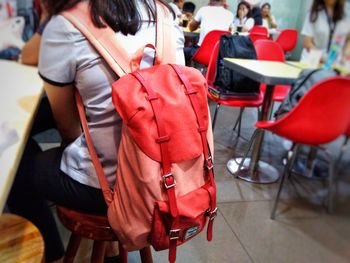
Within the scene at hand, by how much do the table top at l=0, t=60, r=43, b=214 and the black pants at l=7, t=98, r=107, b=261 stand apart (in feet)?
0.31

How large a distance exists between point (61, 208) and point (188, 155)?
1.20ft

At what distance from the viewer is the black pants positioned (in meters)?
0.72

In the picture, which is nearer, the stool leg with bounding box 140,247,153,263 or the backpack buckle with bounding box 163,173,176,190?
the backpack buckle with bounding box 163,173,176,190

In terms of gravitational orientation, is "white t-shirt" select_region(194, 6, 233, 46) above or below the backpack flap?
above

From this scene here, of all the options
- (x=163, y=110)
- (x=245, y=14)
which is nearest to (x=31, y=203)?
(x=163, y=110)

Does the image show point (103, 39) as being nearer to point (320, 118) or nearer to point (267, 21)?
point (267, 21)

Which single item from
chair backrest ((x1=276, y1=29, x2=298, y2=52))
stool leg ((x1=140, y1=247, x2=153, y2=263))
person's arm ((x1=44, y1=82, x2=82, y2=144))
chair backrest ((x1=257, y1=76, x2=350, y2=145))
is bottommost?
stool leg ((x1=140, y1=247, x2=153, y2=263))

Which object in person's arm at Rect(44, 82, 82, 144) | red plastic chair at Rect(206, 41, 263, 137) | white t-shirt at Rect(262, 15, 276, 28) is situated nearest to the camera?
white t-shirt at Rect(262, 15, 276, 28)

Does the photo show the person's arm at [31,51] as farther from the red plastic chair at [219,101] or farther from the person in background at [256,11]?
the red plastic chair at [219,101]

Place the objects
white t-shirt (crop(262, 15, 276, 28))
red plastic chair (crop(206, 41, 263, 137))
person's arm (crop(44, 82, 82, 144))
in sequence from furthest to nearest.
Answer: red plastic chair (crop(206, 41, 263, 137)) < person's arm (crop(44, 82, 82, 144)) < white t-shirt (crop(262, 15, 276, 28))

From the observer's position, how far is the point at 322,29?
42cm

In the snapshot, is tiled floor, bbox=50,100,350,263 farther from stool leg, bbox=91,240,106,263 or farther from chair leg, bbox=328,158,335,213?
stool leg, bbox=91,240,106,263

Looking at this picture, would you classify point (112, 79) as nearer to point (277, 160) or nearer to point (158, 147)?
point (158, 147)

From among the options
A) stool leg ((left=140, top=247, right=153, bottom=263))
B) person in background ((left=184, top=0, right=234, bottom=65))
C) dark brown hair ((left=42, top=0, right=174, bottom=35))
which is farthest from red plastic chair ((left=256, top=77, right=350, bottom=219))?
stool leg ((left=140, top=247, right=153, bottom=263))
